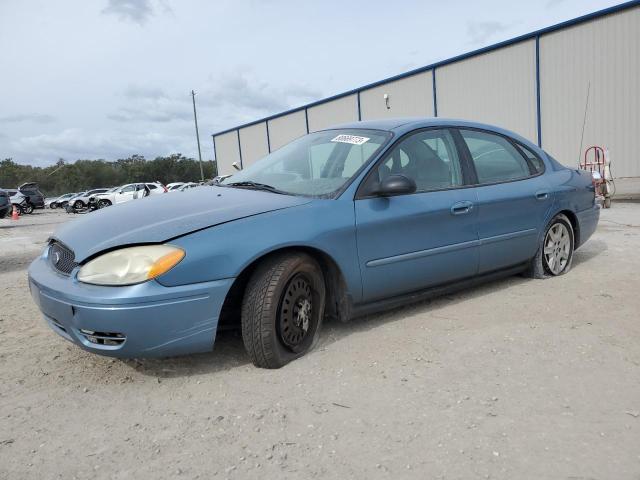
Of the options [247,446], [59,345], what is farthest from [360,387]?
[59,345]

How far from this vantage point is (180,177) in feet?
259

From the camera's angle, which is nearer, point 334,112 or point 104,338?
point 104,338

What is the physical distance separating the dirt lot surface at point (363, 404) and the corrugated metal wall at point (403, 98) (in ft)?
55.5

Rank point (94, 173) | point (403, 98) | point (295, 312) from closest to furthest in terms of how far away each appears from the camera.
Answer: point (295, 312) → point (403, 98) → point (94, 173)

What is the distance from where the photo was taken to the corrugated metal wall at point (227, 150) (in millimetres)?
34656

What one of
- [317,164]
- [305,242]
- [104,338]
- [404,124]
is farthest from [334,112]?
[104,338]

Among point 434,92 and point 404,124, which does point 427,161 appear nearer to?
point 404,124

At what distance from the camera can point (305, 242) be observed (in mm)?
2875

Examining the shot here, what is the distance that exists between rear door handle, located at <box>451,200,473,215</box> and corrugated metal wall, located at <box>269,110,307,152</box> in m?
23.3

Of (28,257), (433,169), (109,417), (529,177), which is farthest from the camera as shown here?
(28,257)

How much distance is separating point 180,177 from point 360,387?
263 feet

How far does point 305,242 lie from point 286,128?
26.4 m

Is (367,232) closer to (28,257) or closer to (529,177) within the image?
(529,177)

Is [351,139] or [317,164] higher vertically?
[351,139]
